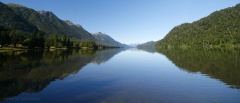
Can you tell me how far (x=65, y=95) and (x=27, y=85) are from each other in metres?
9.01

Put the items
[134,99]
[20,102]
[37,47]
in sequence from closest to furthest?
[20,102] → [134,99] → [37,47]

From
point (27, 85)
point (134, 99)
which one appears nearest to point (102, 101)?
point (134, 99)

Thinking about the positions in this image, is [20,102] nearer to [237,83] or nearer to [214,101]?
[214,101]

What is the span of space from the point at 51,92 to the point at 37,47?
592 feet

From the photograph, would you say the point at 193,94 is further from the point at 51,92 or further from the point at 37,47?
the point at 37,47

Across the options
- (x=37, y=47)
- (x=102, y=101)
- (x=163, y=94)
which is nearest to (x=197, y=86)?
(x=163, y=94)

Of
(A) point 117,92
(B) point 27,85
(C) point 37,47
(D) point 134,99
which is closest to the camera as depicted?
(D) point 134,99

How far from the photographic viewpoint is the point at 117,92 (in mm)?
27172

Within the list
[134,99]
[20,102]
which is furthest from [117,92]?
[20,102]

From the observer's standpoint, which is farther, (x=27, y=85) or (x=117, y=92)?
(x=27, y=85)

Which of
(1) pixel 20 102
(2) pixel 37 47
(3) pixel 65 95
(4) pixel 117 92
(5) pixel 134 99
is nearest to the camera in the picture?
(1) pixel 20 102

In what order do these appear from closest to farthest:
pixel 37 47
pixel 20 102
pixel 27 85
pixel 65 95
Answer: pixel 20 102 < pixel 65 95 < pixel 27 85 < pixel 37 47

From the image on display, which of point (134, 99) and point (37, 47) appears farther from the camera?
point (37, 47)

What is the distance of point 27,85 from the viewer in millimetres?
30453
